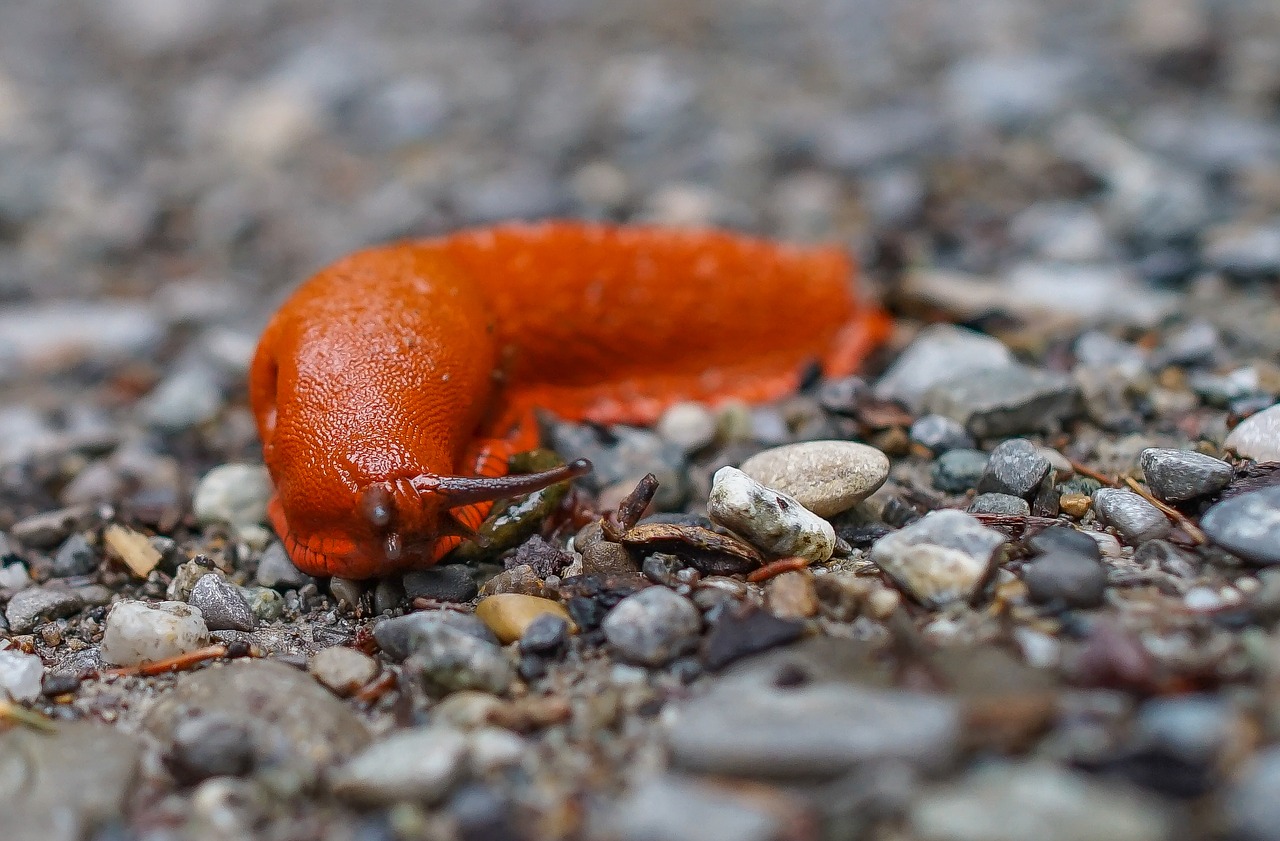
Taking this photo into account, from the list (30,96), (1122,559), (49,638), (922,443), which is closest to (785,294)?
(922,443)

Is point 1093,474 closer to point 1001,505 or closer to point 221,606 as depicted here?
point 1001,505

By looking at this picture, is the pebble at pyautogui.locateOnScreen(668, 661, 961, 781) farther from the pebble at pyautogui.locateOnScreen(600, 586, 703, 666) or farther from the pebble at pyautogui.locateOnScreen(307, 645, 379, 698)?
the pebble at pyautogui.locateOnScreen(307, 645, 379, 698)

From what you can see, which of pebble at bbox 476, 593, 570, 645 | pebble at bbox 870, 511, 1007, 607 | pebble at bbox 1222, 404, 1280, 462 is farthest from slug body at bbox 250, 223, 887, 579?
pebble at bbox 1222, 404, 1280, 462

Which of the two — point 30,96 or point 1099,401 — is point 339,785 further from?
point 30,96

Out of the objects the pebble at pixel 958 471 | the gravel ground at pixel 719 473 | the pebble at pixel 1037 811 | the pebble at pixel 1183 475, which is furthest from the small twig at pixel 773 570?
the pebble at pixel 1183 475

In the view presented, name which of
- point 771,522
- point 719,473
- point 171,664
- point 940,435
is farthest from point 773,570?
point 171,664
